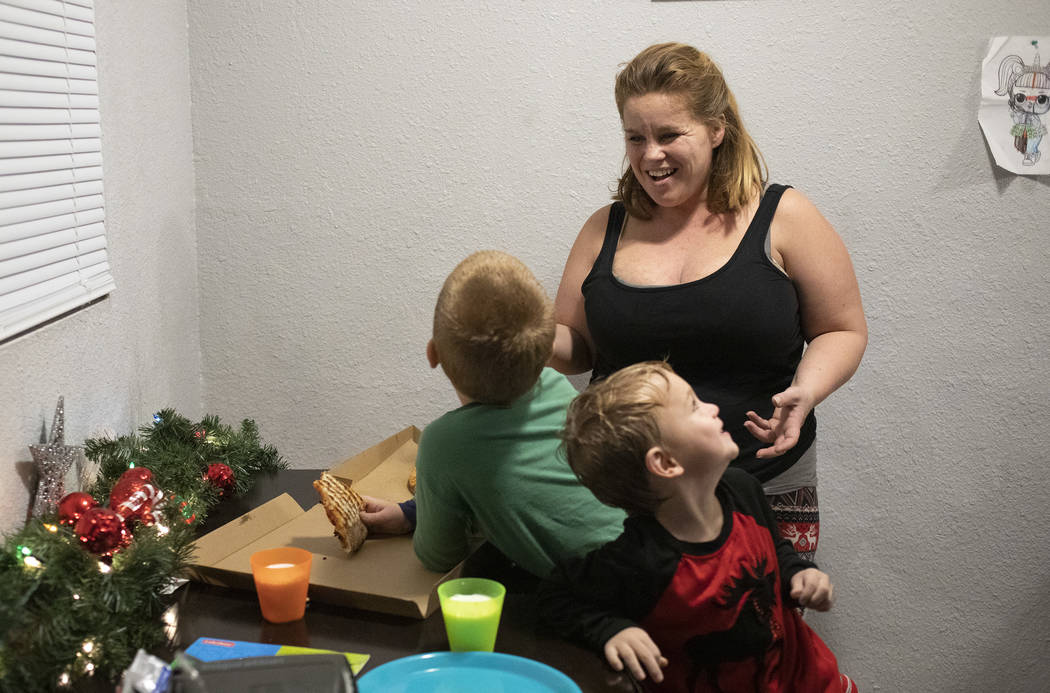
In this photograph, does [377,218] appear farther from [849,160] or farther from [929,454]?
[929,454]

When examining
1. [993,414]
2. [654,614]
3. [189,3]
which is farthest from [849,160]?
[189,3]

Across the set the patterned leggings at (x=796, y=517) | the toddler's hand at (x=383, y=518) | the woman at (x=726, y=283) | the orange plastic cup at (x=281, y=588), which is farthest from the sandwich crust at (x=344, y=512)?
the patterned leggings at (x=796, y=517)

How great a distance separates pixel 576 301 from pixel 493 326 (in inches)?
25.6

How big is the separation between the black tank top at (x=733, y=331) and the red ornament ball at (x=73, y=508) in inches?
35.7

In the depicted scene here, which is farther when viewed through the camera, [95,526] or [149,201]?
[149,201]

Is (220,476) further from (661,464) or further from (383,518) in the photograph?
(661,464)

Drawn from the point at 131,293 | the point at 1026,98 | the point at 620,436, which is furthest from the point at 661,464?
the point at 1026,98

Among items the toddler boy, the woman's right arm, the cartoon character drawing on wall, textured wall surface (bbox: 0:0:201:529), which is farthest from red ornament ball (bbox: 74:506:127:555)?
the cartoon character drawing on wall

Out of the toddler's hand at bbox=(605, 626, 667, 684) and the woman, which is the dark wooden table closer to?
the toddler's hand at bbox=(605, 626, 667, 684)

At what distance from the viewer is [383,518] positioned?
4.79 ft

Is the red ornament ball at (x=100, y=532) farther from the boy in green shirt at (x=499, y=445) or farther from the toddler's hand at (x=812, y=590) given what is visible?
the toddler's hand at (x=812, y=590)

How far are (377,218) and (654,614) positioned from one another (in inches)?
49.5

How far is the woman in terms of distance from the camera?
1.63 m

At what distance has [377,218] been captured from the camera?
7.11ft
